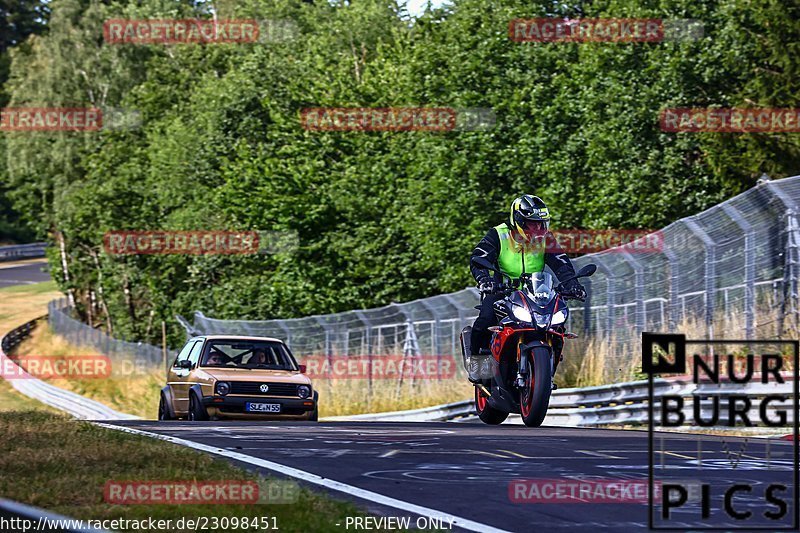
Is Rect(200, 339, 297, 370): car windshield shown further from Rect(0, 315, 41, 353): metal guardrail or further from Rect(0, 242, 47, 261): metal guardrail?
Rect(0, 242, 47, 261): metal guardrail

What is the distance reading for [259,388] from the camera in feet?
65.5

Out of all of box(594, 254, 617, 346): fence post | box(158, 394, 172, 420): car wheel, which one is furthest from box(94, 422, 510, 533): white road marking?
Result: box(594, 254, 617, 346): fence post

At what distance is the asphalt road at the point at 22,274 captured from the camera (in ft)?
315

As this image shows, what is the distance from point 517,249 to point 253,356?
7.97 m

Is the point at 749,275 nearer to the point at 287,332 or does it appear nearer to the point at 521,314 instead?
the point at 521,314

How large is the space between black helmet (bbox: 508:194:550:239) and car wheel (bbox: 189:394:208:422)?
7.27m

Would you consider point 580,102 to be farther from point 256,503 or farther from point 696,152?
point 256,503

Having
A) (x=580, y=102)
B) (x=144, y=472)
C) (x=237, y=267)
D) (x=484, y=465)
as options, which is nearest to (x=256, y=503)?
(x=144, y=472)

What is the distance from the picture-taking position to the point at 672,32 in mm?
34969

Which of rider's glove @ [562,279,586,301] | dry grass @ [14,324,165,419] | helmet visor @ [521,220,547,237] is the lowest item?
dry grass @ [14,324,165,419]

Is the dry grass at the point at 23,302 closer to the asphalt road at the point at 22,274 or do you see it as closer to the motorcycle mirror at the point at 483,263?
the asphalt road at the point at 22,274

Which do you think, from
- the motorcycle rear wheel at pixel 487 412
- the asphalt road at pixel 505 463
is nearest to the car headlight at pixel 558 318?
the asphalt road at pixel 505 463

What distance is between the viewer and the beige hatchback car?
1981 centimetres

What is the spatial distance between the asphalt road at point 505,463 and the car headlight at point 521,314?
3.82 ft
